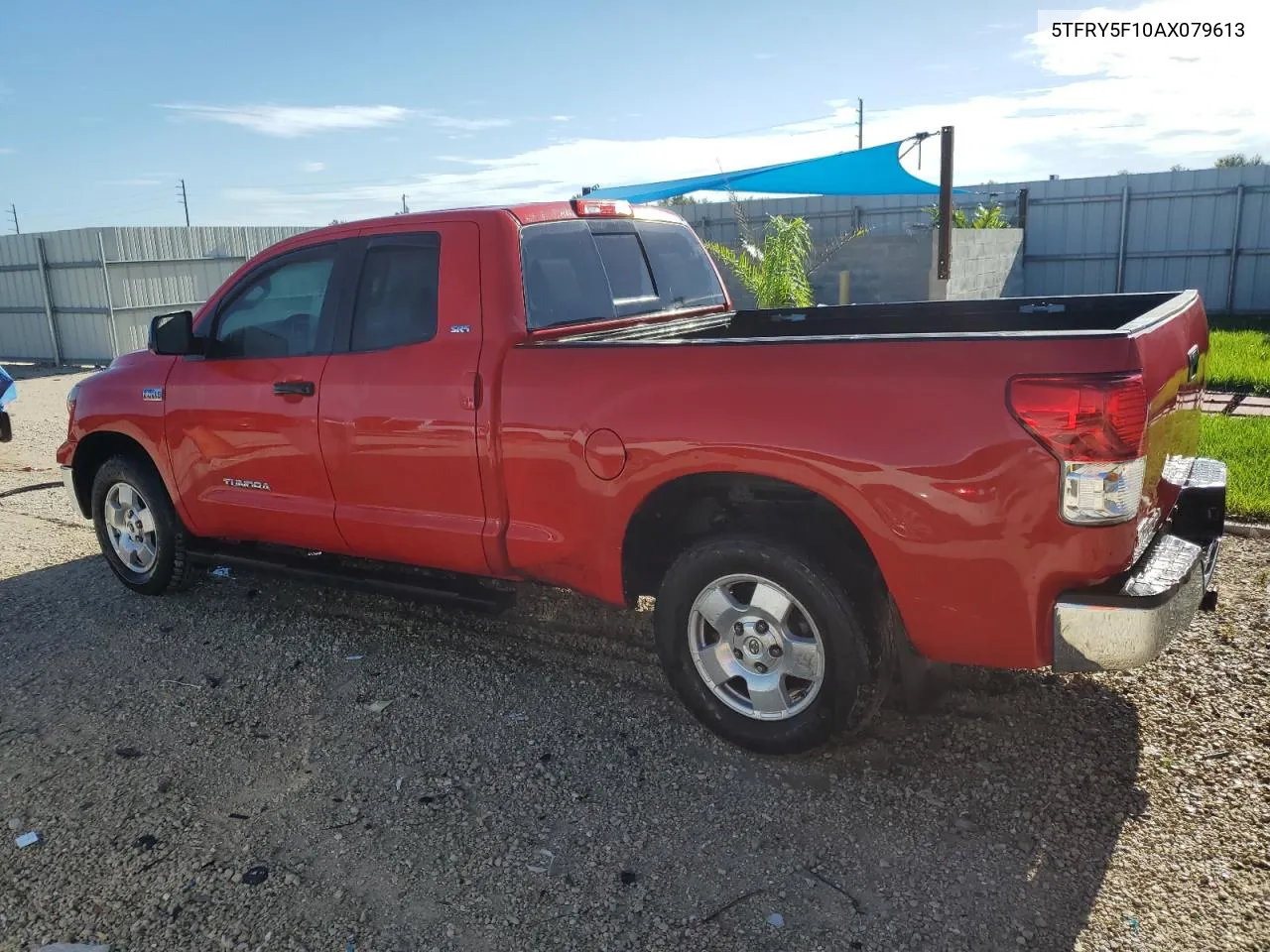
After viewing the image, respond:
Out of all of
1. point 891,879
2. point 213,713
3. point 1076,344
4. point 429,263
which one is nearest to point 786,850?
point 891,879

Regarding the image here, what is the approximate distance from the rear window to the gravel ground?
1.52 m

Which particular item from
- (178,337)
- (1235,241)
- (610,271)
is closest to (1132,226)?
(1235,241)

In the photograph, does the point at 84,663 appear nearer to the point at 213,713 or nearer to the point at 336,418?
the point at 213,713

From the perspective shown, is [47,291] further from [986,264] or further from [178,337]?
[178,337]

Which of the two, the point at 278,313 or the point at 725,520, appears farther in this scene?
the point at 278,313

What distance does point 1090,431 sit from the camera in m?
2.82

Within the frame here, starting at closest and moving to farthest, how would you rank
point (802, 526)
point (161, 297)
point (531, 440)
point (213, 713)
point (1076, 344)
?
1. point (1076, 344)
2. point (802, 526)
3. point (531, 440)
4. point (213, 713)
5. point (161, 297)

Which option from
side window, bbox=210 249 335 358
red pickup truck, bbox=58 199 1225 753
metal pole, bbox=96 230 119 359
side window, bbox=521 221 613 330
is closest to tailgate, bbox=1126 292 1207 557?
red pickup truck, bbox=58 199 1225 753

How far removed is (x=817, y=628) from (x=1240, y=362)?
967 cm

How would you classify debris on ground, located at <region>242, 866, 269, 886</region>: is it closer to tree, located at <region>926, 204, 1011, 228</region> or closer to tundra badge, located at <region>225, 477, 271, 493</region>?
tundra badge, located at <region>225, 477, 271, 493</region>

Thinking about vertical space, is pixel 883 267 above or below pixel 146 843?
above

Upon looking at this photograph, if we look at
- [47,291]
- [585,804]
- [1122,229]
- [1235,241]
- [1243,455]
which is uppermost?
[1122,229]

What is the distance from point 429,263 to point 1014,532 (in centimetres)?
262

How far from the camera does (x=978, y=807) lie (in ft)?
10.9
